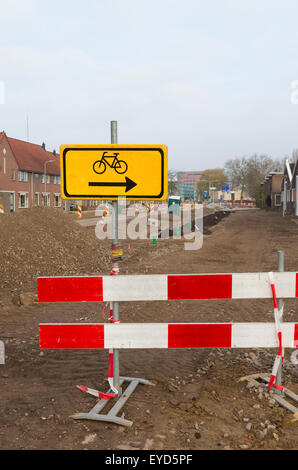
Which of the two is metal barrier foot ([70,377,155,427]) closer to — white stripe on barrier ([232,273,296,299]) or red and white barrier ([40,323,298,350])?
red and white barrier ([40,323,298,350])

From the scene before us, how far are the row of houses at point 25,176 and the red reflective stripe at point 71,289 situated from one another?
4227 centimetres

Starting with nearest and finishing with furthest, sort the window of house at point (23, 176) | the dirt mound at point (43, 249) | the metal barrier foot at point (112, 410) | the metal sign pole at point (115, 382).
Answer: the metal barrier foot at point (112, 410), the metal sign pole at point (115, 382), the dirt mound at point (43, 249), the window of house at point (23, 176)

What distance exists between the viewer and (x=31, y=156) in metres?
52.1

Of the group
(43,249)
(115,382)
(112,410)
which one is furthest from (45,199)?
(112,410)

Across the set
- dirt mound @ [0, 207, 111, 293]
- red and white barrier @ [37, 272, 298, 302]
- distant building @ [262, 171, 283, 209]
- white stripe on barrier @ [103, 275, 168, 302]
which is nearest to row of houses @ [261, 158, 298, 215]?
distant building @ [262, 171, 283, 209]

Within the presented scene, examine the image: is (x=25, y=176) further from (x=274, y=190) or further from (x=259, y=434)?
(x=259, y=434)

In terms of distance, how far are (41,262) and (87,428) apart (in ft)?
25.1

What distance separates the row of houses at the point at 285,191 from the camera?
44009 millimetres

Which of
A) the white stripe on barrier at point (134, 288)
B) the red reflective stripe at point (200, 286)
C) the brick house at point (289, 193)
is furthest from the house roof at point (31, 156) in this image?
the red reflective stripe at point (200, 286)

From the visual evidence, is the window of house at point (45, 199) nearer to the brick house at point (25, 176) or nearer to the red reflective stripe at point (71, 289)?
the brick house at point (25, 176)

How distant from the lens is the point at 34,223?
13320 mm

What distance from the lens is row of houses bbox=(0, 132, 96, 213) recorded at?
145 feet
